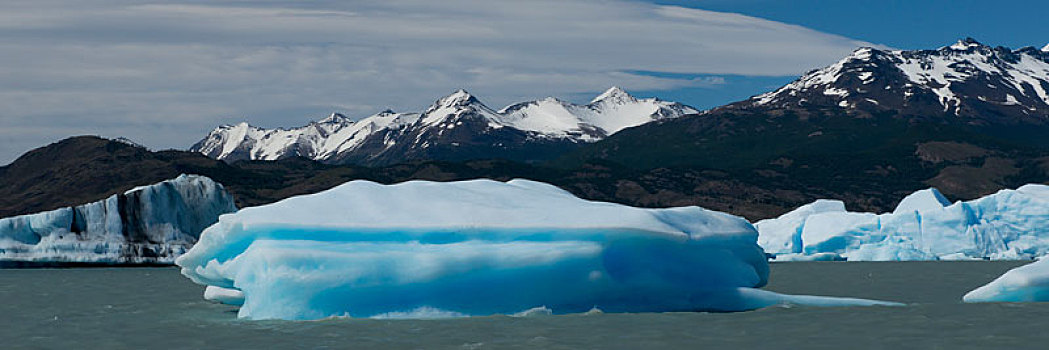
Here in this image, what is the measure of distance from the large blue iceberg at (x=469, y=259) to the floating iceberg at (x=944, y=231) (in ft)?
152

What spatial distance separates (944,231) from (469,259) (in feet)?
189

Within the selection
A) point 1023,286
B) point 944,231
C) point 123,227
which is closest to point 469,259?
point 1023,286

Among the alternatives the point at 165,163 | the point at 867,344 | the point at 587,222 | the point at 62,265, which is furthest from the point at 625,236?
the point at 165,163

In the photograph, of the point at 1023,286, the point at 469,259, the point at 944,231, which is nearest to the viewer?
the point at 469,259

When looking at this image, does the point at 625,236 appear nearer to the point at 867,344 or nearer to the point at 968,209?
the point at 867,344

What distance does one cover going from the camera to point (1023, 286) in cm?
2122

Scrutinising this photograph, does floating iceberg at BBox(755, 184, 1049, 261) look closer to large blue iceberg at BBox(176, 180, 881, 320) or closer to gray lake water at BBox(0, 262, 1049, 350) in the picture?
large blue iceberg at BBox(176, 180, 881, 320)

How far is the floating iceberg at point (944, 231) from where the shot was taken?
6719 centimetres

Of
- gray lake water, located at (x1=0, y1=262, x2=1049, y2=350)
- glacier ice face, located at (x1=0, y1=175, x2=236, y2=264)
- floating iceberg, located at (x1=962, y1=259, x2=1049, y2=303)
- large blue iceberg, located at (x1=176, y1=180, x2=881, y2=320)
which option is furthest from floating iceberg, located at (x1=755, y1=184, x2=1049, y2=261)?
gray lake water, located at (x1=0, y1=262, x2=1049, y2=350)

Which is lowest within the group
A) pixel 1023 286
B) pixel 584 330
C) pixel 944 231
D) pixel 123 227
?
pixel 584 330

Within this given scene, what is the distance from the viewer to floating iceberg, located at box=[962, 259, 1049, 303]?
21.2m

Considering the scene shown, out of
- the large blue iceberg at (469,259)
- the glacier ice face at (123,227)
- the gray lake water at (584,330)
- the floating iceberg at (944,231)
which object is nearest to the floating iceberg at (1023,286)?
the gray lake water at (584,330)

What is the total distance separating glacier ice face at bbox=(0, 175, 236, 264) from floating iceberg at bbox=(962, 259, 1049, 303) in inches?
2048

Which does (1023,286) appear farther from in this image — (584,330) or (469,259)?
(469,259)
